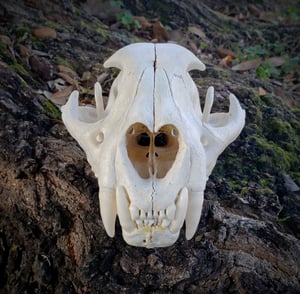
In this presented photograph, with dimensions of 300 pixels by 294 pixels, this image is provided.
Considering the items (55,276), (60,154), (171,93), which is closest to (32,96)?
(60,154)

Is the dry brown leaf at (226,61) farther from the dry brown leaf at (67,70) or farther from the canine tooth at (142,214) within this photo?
the canine tooth at (142,214)

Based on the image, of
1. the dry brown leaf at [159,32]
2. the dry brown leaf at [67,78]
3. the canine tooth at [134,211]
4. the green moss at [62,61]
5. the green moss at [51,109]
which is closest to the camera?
the canine tooth at [134,211]

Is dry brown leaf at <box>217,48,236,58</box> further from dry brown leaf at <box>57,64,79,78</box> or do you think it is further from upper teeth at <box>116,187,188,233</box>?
upper teeth at <box>116,187,188,233</box>

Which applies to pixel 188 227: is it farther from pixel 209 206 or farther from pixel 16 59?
pixel 16 59

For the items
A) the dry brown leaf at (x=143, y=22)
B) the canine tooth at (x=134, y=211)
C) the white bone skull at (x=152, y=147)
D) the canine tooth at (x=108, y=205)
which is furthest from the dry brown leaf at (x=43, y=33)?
the canine tooth at (x=134, y=211)

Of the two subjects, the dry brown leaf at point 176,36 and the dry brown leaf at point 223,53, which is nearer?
the dry brown leaf at point 176,36

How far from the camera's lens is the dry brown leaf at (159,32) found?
11.9 feet

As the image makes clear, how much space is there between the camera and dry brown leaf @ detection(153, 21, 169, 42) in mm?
3629

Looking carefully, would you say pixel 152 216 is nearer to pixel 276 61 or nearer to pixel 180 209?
pixel 180 209

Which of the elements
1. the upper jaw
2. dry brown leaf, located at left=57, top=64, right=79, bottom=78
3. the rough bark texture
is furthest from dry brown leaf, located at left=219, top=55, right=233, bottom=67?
the upper jaw

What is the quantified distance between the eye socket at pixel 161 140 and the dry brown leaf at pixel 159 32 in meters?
2.32

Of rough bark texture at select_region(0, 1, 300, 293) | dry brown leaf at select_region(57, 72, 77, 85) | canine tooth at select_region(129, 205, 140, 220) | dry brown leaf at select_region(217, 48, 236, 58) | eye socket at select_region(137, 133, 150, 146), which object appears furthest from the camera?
dry brown leaf at select_region(217, 48, 236, 58)

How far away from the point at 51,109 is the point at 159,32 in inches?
67.8

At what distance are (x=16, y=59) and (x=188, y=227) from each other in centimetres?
158
